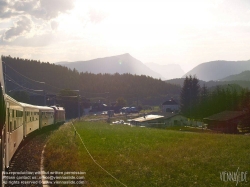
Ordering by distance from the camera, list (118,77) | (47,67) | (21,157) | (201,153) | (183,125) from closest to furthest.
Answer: (201,153) < (21,157) < (47,67) < (118,77) < (183,125)

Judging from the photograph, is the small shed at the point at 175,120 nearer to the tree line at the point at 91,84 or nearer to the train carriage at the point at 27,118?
the tree line at the point at 91,84

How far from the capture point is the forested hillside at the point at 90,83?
150ft

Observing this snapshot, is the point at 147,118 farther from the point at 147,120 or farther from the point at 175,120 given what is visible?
the point at 175,120

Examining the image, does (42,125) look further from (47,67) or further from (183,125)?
(183,125)

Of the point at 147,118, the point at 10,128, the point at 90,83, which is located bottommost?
the point at 147,118

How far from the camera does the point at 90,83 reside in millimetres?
60219

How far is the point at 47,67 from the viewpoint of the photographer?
54.3 metres

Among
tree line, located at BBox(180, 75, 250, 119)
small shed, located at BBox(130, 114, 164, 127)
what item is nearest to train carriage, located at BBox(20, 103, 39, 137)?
tree line, located at BBox(180, 75, 250, 119)

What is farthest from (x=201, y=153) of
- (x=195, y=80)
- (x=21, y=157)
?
(x=195, y=80)

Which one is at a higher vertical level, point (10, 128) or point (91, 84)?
point (91, 84)

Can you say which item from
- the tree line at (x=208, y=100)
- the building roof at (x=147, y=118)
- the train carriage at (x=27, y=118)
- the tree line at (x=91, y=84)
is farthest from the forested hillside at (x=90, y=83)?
the train carriage at (x=27, y=118)

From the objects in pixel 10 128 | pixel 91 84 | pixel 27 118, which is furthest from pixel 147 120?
pixel 10 128

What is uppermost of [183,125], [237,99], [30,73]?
[30,73]

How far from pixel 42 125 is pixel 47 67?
22.2 meters
